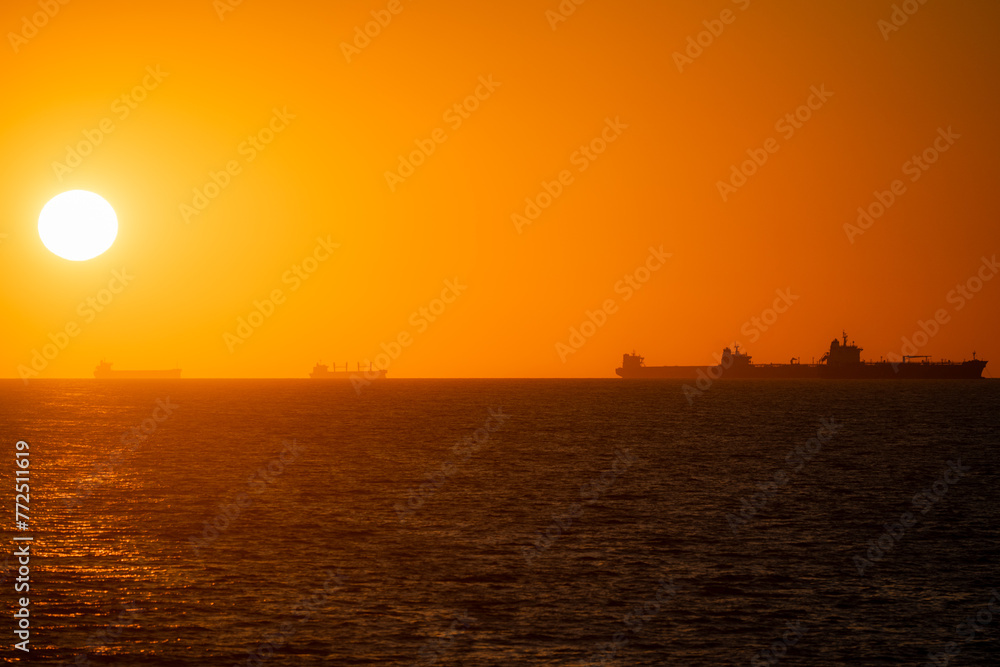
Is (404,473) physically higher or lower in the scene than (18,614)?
higher

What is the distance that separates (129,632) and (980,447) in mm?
73856

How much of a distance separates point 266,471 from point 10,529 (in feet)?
Result: 79.2

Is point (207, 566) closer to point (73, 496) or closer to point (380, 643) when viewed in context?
point (380, 643)

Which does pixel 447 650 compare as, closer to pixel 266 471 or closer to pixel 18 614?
pixel 18 614

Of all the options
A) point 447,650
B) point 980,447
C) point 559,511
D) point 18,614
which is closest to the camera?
point 447,650

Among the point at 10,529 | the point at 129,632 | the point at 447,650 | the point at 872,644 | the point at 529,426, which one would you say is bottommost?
the point at 872,644

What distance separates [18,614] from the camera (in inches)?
1005

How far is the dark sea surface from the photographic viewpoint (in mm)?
23641

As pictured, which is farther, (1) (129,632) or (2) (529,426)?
(2) (529,426)

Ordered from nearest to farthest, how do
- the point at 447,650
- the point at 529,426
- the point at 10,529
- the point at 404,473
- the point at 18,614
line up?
the point at 447,650, the point at 18,614, the point at 10,529, the point at 404,473, the point at 529,426

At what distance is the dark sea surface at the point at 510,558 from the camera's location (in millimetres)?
23641

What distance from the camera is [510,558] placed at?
110 ft

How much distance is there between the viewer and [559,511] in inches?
1752

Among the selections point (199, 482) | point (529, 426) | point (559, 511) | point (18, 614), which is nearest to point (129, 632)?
point (18, 614)
